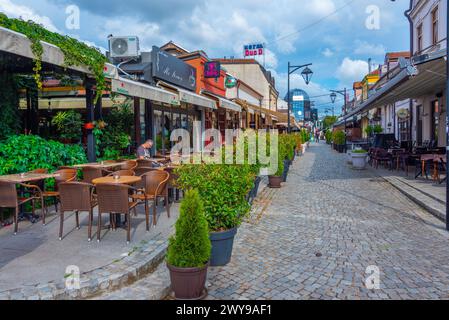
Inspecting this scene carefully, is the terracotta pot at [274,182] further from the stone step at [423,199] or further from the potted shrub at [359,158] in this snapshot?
the potted shrub at [359,158]

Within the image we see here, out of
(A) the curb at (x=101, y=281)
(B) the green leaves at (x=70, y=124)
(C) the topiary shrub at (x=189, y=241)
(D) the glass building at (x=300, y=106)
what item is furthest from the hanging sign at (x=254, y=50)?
(C) the topiary shrub at (x=189, y=241)

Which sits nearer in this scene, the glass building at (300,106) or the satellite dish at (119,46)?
the satellite dish at (119,46)

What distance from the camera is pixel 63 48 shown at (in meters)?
7.14

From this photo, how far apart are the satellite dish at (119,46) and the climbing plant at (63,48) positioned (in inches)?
177

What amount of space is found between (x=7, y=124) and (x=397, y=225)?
8269mm

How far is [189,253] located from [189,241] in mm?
117

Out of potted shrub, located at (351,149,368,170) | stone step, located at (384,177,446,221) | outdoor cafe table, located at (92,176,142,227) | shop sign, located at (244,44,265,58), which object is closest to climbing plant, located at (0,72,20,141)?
outdoor cafe table, located at (92,176,142,227)

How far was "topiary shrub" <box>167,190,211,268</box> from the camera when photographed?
361cm

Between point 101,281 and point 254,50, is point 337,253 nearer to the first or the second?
point 101,281

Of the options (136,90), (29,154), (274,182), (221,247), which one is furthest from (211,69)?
(221,247)

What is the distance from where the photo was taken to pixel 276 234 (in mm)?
6176

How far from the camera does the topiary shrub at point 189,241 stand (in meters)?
3.61

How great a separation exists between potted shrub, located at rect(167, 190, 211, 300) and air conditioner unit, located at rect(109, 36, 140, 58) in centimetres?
1041
